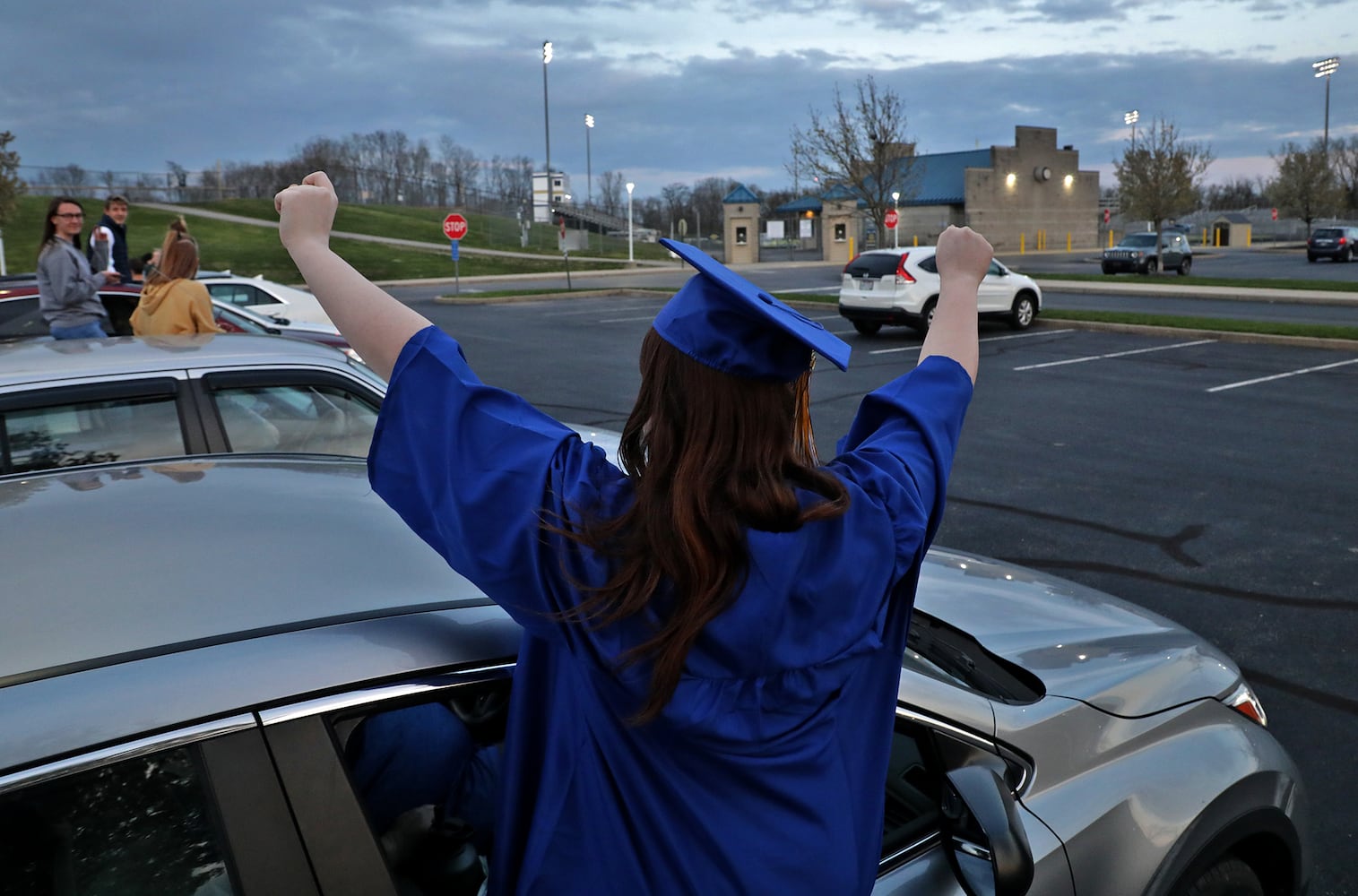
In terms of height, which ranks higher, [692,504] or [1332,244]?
[1332,244]

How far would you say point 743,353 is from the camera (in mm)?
1464

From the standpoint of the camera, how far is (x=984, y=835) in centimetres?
190

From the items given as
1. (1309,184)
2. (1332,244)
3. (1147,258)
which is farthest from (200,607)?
(1309,184)

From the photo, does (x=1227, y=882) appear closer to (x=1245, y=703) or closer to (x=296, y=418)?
(x=1245, y=703)

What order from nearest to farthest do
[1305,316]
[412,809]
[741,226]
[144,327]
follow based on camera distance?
[412,809] < [144,327] < [1305,316] < [741,226]

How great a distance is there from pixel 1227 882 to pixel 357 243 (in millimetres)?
54027

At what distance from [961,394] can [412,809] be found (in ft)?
3.72

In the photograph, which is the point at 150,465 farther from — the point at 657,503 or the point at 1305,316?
the point at 1305,316

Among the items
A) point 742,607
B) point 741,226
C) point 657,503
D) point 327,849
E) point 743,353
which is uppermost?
point 741,226

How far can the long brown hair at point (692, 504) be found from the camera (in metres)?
1.39

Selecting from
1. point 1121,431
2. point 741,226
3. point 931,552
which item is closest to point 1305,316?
point 1121,431

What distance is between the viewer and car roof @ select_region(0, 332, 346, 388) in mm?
4062

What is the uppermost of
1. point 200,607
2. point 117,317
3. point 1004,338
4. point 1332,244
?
point 1332,244

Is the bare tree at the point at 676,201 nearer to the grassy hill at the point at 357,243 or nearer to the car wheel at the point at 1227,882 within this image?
the grassy hill at the point at 357,243
